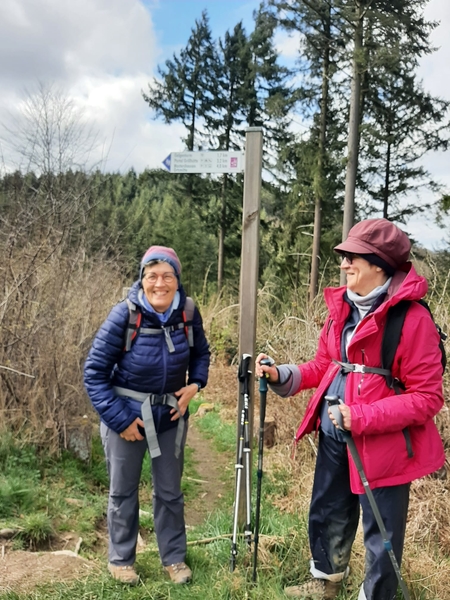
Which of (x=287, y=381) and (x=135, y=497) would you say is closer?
(x=287, y=381)

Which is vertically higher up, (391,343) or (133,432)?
(391,343)

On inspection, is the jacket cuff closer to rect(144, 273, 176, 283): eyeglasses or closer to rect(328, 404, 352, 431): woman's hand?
rect(328, 404, 352, 431): woman's hand

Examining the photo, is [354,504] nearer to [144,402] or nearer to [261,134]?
[144,402]

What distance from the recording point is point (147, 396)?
8.77ft

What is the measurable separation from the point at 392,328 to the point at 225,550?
190 cm

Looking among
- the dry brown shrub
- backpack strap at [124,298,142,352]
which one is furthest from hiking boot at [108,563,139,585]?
the dry brown shrub

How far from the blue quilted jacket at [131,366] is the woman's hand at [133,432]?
27 mm

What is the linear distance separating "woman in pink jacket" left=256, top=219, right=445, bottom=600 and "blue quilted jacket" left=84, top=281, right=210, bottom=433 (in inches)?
31.6

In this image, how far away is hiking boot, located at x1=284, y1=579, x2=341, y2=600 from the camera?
2.50 meters

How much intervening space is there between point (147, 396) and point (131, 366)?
195mm

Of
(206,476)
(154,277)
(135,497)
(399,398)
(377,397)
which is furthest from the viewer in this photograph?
(206,476)

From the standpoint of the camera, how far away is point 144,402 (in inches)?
105

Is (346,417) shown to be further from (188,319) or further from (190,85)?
(190,85)

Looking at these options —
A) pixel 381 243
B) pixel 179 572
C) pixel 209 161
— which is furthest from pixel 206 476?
pixel 381 243
